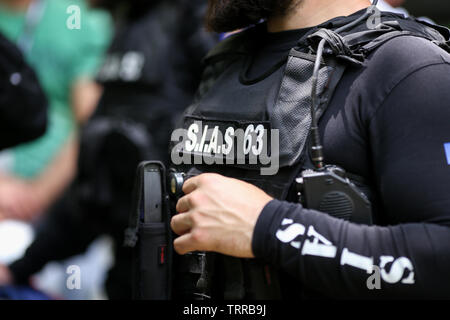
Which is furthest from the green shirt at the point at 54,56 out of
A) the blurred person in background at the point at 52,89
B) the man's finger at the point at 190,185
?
the man's finger at the point at 190,185

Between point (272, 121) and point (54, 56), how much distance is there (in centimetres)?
240

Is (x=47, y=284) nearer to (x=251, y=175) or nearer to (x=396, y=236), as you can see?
(x=251, y=175)

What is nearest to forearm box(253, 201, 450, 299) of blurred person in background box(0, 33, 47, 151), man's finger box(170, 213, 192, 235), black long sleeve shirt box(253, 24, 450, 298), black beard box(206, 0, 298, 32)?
black long sleeve shirt box(253, 24, 450, 298)

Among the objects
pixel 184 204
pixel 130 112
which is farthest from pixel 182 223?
pixel 130 112

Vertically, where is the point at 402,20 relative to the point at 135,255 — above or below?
above

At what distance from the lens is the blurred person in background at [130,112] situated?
8.32 feet

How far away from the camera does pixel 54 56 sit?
3.24m

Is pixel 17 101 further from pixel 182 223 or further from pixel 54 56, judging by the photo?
pixel 54 56

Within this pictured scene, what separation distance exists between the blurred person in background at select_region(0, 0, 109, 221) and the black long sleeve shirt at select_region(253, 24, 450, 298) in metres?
2.33

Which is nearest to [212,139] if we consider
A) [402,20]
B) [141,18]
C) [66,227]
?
[402,20]

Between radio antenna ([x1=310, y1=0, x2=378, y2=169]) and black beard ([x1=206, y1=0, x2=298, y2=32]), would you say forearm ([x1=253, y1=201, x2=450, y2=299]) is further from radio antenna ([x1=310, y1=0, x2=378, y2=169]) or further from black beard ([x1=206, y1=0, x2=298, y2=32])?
black beard ([x1=206, y1=0, x2=298, y2=32])

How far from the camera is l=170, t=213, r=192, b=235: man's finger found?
3.57 ft

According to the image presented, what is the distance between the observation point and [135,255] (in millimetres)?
1346
